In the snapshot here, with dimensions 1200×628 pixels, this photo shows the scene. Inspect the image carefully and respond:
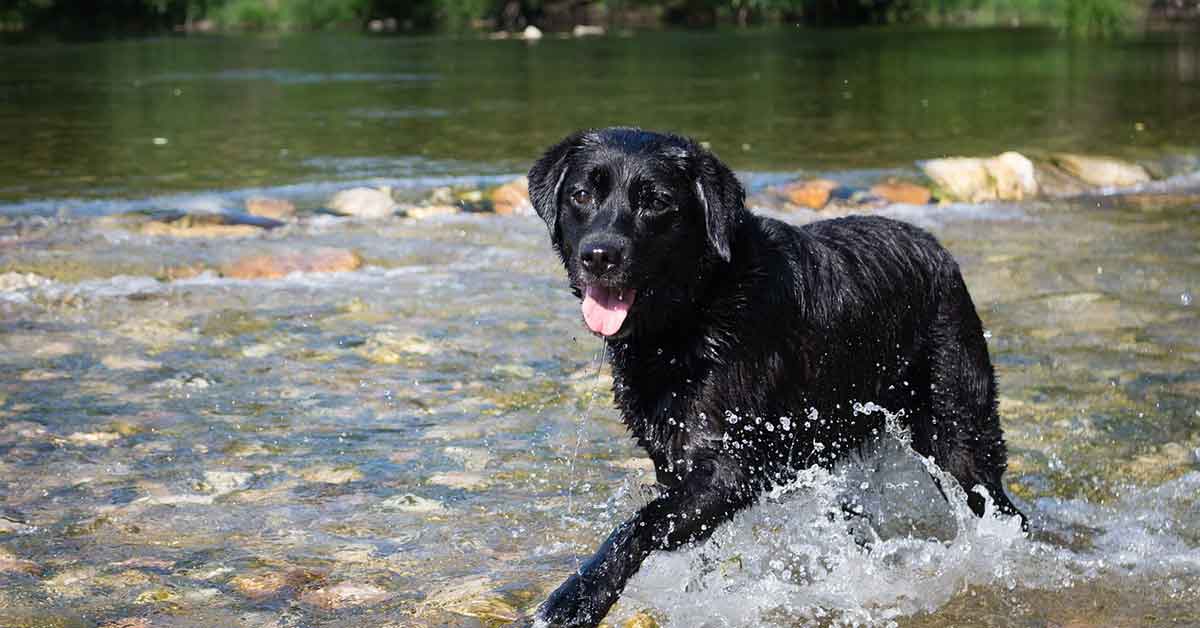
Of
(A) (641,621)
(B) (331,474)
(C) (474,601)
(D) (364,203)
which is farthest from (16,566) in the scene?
(D) (364,203)

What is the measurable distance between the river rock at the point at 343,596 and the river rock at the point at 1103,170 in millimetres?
12042

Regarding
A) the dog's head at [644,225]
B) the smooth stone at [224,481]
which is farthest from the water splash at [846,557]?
the smooth stone at [224,481]

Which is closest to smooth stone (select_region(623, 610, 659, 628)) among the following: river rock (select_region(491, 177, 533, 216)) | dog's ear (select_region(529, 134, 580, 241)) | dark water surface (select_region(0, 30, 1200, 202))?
dog's ear (select_region(529, 134, 580, 241))

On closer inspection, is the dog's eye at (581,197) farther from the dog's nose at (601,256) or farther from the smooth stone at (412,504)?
the smooth stone at (412,504)

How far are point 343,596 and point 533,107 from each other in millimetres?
20100

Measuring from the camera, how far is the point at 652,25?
59.5m

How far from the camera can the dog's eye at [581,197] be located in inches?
198

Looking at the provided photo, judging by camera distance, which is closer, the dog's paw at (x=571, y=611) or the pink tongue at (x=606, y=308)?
the dog's paw at (x=571, y=611)

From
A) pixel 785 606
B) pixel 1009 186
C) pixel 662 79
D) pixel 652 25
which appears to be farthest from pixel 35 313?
pixel 652 25

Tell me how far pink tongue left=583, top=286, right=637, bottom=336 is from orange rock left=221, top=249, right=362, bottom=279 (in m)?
6.41

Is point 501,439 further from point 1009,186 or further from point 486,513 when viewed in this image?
point 1009,186

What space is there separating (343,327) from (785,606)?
483 centimetres

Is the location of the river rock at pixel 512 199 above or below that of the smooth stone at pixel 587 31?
below

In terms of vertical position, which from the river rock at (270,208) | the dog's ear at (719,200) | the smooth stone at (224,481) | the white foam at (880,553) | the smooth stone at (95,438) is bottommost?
the white foam at (880,553)
